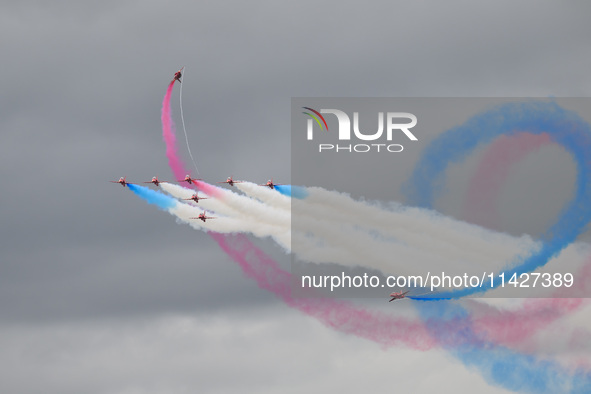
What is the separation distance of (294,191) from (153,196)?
14919 mm

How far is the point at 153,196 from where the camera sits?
12800 centimetres

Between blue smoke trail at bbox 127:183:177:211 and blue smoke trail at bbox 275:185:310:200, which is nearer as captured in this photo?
blue smoke trail at bbox 275:185:310:200

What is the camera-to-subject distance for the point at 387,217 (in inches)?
4788

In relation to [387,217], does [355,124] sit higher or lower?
higher

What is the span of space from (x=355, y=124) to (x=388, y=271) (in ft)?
47.0

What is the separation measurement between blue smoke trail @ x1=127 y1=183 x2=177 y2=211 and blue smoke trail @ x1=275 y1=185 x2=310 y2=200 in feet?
39.5

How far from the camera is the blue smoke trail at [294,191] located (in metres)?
123

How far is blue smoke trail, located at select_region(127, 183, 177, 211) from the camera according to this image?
128 m

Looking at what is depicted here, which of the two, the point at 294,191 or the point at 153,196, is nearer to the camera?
the point at 294,191

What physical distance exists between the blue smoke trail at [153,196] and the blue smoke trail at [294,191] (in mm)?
12051

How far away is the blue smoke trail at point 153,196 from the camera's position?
12788cm

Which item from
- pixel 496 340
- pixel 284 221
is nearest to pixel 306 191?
pixel 284 221

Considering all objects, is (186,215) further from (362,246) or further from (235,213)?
(362,246)

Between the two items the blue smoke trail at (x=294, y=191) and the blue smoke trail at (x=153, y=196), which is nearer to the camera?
the blue smoke trail at (x=294, y=191)
